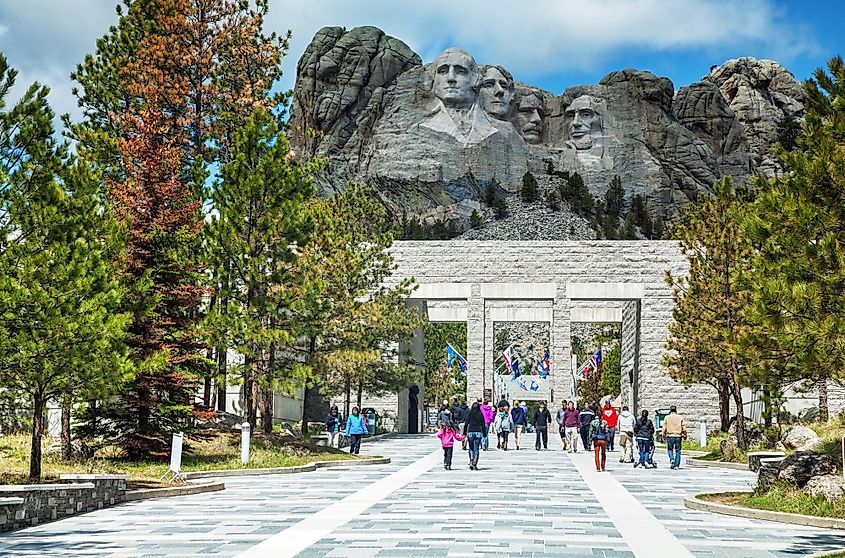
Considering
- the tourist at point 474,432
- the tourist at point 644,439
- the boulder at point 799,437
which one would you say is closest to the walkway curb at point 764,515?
the boulder at point 799,437

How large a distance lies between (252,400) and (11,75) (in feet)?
40.5

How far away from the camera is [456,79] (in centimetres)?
9519

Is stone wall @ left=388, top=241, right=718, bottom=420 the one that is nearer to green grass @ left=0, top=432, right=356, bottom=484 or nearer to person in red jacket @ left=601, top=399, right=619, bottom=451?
person in red jacket @ left=601, top=399, right=619, bottom=451

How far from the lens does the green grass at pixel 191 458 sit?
60.7 feet

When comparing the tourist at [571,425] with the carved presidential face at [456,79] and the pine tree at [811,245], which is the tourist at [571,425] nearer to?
the pine tree at [811,245]

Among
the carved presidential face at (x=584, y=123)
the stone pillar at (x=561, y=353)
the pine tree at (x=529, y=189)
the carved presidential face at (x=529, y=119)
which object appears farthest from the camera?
the carved presidential face at (x=529, y=119)

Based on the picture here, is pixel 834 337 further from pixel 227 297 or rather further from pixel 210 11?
pixel 210 11

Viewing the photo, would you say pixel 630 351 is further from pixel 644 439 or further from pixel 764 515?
pixel 764 515

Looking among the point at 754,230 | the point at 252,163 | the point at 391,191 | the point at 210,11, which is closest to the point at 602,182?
the point at 391,191

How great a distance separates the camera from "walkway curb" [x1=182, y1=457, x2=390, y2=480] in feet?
65.7

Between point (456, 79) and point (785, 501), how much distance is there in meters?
84.2

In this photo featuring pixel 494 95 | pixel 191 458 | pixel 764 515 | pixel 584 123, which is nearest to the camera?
pixel 764 515

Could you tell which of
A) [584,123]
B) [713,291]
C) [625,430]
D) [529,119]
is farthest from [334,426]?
[529,119]

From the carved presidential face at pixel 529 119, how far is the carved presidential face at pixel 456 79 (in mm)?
7545
